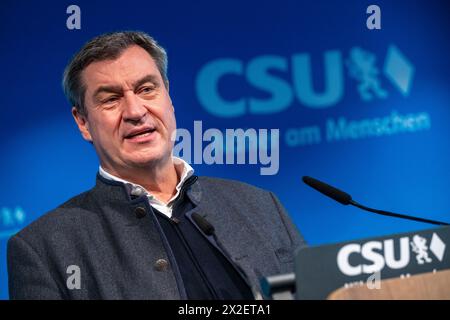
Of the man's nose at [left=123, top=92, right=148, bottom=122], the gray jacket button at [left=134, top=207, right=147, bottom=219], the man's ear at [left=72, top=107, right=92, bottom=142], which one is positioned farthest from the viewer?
the man's ear at [left=72, top=107, right=92, bottom=142]

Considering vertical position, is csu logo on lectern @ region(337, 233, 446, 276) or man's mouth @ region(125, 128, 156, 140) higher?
man's mouth @ region(125, 128, 156, 140)

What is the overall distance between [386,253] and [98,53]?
4.04 ft

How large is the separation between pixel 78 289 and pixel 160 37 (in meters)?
1.44

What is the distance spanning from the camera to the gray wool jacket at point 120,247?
5.84 feet

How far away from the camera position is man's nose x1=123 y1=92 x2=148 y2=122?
6.77ft

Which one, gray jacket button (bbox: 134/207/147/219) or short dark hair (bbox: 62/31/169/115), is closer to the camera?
gray jacket button (bbox: 134/207/147/219)

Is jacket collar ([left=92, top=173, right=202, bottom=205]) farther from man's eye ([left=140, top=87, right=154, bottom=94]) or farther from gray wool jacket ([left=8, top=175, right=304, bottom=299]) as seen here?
man's eye ([left=140, top=87, right=154, bottom=94])

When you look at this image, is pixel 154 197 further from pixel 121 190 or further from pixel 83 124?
pixel 83 124

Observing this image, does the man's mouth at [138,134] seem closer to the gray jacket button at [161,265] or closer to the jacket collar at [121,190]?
the jacket collar at [121,190]

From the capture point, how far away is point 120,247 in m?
1.88

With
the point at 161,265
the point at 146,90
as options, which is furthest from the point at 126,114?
the point at 161,265

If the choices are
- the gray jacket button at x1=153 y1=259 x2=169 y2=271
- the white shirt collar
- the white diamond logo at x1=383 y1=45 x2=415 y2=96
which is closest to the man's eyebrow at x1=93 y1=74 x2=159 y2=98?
the white shirt collar
